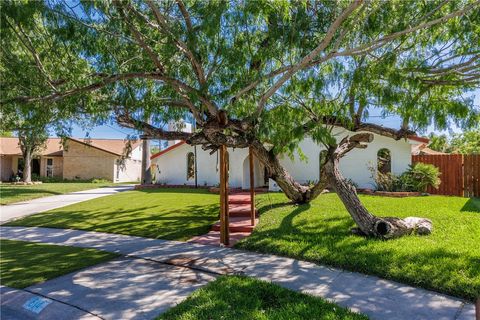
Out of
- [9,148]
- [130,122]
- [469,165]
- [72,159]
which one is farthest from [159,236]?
[9,148]

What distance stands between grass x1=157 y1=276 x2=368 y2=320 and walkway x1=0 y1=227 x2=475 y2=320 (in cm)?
31

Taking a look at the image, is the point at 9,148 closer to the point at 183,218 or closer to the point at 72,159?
the point at 72,159

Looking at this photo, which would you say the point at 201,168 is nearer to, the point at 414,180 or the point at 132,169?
the point at 414,180

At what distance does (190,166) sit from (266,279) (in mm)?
17534

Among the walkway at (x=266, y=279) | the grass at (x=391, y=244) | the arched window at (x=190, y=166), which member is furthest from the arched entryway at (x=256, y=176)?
the walkway at (x=266, y=279)

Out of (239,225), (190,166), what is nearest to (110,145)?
(190,166)

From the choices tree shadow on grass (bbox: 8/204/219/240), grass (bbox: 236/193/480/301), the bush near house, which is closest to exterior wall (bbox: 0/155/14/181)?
tree shadow on grass (bbox: 8/204/219/240)

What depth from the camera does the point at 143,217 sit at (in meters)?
12.1

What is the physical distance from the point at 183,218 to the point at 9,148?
32952 millimetres

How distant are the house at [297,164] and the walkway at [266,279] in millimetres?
6074

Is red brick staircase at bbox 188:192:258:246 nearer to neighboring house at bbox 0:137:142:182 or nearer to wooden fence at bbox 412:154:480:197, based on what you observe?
wooden fence at bbox 412:154:480:197

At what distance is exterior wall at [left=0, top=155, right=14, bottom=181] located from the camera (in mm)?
34219

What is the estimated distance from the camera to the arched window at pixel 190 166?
22.3m

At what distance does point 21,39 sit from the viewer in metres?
5.02
